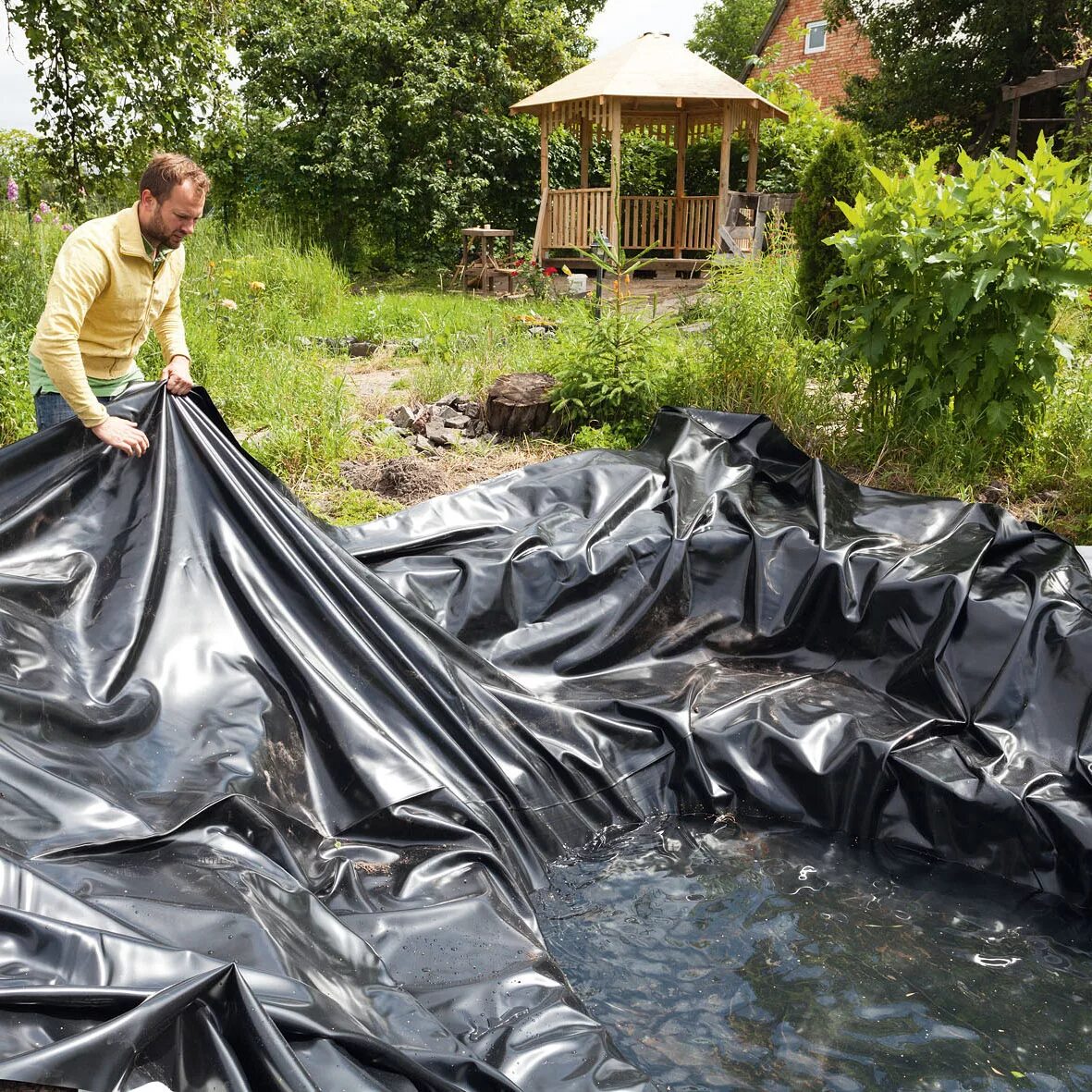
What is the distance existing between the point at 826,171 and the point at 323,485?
4462 millimetres

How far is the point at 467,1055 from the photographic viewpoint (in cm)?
176

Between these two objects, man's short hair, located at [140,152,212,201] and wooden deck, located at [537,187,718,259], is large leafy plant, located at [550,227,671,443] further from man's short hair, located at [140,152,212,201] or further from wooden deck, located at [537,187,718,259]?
wooden deck, located at [537,187,718,259]

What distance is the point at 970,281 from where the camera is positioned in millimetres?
4402

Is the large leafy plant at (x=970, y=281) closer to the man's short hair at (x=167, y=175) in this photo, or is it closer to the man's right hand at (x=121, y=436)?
the man's short hair at (x=167, y=175)

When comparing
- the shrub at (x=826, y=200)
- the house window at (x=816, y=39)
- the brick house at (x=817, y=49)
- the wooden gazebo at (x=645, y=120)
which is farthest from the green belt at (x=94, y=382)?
the house window at (x=816, y=39)

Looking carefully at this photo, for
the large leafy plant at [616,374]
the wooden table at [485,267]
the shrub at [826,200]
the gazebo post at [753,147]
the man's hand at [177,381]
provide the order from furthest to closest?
the gazebo post at [753,147] → the wooden table at [485,267] → the shrub at [826,200] → the large leafy plant at [616,374] → the man's hand at [177,381]

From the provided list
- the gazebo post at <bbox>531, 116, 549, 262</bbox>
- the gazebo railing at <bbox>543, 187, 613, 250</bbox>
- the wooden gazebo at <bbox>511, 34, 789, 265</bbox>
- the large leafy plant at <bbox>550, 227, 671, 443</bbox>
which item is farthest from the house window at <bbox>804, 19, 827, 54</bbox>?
the large leafy plant at <bbox>550, 227, 671, 443</bbox>

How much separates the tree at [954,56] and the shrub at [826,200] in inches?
332

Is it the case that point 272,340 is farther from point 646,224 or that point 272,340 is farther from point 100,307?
point 646,224

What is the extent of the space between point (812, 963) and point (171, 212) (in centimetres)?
275

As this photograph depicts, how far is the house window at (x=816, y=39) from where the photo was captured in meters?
23.3

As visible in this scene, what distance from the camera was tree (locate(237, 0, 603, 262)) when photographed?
15.2m

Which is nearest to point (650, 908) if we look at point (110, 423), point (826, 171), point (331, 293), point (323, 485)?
point (110, 423)

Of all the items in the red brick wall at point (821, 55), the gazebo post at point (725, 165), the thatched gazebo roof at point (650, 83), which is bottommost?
the gazebo post at point (725, 165)
